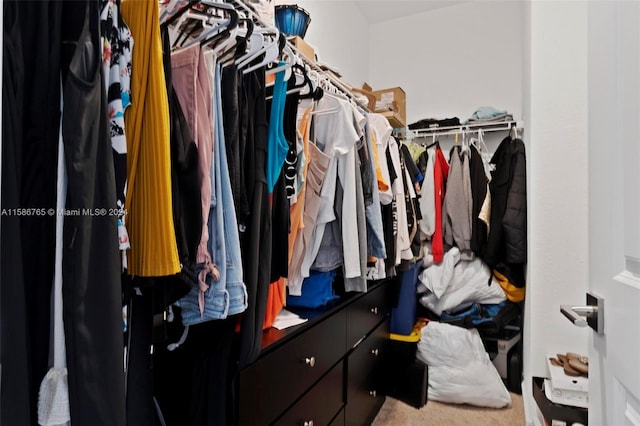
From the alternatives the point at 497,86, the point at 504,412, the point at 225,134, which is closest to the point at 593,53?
the point at 225,134

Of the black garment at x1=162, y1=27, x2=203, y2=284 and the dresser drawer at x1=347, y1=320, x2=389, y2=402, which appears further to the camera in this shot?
the dresser drawer at x1=347, y1=320, x2=389, y2=402

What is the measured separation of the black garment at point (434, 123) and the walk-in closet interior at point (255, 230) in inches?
23.0

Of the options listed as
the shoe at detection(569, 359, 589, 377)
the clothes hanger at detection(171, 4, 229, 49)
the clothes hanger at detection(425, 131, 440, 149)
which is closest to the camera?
the clothes hanger at detection(171, 4, 229, 49)

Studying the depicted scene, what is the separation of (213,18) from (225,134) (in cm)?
28

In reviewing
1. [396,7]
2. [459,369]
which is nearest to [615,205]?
[459,369]

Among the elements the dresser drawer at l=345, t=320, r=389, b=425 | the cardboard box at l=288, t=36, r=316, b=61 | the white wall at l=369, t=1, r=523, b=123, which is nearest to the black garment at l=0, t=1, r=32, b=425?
the cardboard box at l=288, t=36, r=316, b=61

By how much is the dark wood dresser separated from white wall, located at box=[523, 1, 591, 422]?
2.79 ft

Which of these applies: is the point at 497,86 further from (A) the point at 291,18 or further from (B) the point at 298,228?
(B) the point at 298,228

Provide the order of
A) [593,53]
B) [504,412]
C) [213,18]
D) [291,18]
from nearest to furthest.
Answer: [593,53] < [213,18] < [291,18] < [504,412]

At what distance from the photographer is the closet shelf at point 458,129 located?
2.63 m

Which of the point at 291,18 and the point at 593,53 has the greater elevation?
the point at 291,18

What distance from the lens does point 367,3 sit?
3102 millimetres

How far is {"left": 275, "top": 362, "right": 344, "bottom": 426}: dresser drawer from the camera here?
47.1 inches

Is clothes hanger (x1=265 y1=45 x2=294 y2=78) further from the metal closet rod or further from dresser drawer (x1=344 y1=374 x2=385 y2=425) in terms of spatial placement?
A: dresser drawer (x1=344 y1=374 x2=385 y2=425)
